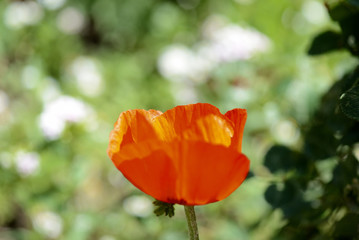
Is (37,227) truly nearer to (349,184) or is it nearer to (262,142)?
(262,142)

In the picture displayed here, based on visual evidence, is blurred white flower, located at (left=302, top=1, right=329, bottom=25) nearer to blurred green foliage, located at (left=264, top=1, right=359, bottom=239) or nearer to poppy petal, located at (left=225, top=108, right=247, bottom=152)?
blurred green foliage, located at (left=264, top=1, right=359, bottom=239)

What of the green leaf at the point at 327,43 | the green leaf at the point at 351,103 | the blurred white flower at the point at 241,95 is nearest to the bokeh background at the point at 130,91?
the blurred white flower at the point at 241,95

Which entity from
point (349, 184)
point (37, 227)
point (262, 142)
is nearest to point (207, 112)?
point (349, 184)

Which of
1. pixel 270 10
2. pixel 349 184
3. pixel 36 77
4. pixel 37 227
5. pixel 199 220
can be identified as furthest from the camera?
pixel 36 77

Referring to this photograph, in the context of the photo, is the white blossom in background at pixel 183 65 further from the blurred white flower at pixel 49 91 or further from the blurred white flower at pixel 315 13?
the blurred white flower at pixel 315 13

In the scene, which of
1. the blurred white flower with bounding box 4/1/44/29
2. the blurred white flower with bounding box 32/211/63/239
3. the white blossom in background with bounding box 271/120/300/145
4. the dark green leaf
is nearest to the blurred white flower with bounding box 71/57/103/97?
the blurred white flower with bounding box 4/1/44/29

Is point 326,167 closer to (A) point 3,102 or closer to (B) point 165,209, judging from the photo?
(B) point 165,209

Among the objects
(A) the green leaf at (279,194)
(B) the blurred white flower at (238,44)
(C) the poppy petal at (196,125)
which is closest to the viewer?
(C) the poppy petal at (196,125)
